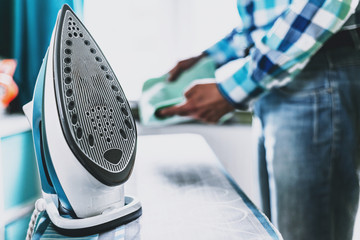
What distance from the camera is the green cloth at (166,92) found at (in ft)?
2.68

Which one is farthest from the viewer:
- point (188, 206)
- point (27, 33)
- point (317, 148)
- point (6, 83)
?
point (27, 33)

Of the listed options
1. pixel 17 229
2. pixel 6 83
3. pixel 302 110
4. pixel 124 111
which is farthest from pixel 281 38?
pixel 17 229

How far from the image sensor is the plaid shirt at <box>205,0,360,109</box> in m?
0.62

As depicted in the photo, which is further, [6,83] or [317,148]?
[6,83]

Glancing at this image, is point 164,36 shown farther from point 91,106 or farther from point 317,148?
point 91,106

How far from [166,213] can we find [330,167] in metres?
0.40

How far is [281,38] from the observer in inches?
25.5

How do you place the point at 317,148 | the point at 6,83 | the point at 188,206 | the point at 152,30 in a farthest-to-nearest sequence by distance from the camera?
the point at 152,30, the point at 6,83, the point at 317,148, the point at 188,206

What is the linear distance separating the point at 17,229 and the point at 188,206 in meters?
0.58

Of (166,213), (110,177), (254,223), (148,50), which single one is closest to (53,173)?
(110,177)

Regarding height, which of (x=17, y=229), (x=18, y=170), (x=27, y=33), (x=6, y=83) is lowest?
(x=17, y=229)

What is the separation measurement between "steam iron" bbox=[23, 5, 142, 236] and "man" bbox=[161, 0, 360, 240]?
30 cm

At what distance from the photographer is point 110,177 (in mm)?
469

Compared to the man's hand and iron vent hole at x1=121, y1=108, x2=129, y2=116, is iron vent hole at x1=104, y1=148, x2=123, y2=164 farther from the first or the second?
the man's hand
